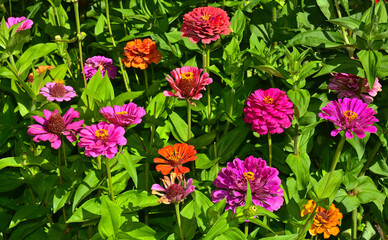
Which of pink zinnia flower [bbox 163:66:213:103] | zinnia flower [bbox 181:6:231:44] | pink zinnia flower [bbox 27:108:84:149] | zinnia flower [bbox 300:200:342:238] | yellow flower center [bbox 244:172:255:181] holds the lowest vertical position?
zinnia flower [bbox 300:200:342:238]

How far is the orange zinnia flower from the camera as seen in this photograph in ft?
5.05

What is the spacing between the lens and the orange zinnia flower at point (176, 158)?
154 cm

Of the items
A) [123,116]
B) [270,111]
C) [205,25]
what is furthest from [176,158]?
[205,25]

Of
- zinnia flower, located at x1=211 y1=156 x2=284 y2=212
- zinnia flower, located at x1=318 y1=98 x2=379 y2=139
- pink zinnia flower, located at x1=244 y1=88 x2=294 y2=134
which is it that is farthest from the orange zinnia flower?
zinnia flower, located at x1=318 y1=98 x2=379 y2=139

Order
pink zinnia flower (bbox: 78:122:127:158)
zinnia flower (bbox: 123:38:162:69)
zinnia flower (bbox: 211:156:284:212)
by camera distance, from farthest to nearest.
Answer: zinnia flower (bbox: 123:38:162:69) < zinnia flower (bbox: 211:156:284:212) < pink zinnia flower (bbox: 78:122:127:158)

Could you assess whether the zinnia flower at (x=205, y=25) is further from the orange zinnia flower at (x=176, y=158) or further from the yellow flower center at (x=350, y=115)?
the yellow flower center at (x=350, y=115)

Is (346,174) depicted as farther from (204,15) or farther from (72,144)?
(72,144)

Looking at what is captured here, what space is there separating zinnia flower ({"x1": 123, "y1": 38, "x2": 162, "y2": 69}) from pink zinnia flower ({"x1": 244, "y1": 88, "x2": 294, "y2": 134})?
0.56 meters

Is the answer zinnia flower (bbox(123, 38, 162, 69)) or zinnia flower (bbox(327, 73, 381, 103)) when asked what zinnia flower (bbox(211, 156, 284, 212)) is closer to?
zinnia flower (bbox(327, 73, 381, 103))

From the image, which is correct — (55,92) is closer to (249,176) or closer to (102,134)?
(102,134)

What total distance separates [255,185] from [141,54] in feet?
2.78

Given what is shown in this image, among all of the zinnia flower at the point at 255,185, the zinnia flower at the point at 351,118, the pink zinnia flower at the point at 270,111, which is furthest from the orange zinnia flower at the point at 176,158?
the zinnia flower at the point at 351,118

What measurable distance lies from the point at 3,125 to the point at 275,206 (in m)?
1.22

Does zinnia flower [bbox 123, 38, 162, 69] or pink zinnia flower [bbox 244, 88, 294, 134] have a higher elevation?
zinnia flower [bbox 123, 38, 162, 69]
